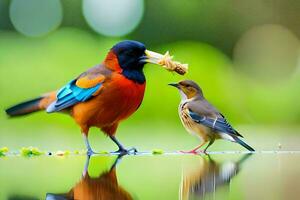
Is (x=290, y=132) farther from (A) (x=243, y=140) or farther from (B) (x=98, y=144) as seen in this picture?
(B) (x=98, y=144)

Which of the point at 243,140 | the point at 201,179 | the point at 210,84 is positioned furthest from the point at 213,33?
the point at 201,179

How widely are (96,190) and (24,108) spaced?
1115mm

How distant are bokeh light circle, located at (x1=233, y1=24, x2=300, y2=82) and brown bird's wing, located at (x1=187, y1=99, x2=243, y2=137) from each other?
0.39m

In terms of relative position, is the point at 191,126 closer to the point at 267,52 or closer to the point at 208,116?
the point at 208,116

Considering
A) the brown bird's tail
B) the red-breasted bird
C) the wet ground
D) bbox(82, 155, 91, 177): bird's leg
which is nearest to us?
the wet ground

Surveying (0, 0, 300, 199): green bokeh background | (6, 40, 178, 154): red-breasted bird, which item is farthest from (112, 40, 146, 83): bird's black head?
(0, 0, 300, 199): green bokeh background

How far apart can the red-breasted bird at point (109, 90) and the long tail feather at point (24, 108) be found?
0.14m

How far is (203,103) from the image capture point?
333 centimetres

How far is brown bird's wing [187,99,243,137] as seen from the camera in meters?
3.28

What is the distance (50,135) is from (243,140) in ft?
3.35

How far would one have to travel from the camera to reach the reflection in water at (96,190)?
232 cm

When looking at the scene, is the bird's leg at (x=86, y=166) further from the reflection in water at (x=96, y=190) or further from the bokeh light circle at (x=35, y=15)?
the bokeh light circle at (x=35, y=15)

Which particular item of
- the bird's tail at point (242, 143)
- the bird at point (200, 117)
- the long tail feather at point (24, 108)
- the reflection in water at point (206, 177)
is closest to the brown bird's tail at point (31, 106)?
the long tail feather at point (24, 108)

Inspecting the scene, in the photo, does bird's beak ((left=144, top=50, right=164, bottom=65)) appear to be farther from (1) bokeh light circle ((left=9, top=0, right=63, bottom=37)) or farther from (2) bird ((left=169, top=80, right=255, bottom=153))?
(1) bokeh light circle ((left=9, top=0, right=63, bottom=37))
